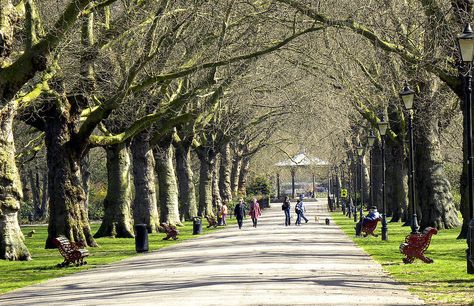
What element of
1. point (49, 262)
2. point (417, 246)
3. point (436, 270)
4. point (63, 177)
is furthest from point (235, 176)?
point (436, 270)

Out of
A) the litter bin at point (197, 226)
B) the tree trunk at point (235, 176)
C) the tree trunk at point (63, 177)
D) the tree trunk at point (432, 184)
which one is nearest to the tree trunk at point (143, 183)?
the litter bin at point (197, 226)

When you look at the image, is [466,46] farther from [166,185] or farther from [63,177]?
[166,185]

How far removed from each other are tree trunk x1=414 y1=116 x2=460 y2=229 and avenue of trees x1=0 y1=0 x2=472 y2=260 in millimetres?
57

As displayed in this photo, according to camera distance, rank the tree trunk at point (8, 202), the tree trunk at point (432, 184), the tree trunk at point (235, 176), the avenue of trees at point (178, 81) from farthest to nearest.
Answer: the tree trunk at point (235, 176) < the tree trunk at point (432, 184) < the tree trunk at point (8, 202) < the avenue of trees at point (178, 81)

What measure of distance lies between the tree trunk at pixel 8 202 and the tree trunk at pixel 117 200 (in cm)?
1380

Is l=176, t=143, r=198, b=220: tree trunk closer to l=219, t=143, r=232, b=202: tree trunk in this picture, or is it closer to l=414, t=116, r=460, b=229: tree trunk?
l=219, t=143, r=232, b=202: tree trunk

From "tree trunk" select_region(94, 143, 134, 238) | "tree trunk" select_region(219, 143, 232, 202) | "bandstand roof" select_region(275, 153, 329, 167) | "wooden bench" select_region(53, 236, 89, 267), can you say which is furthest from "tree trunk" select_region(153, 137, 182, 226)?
"bandstand roof" select_region(275, 153, 329, 167)

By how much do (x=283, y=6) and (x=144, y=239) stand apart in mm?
8881

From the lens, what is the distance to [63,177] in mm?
35875

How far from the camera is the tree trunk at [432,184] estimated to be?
4194 cm

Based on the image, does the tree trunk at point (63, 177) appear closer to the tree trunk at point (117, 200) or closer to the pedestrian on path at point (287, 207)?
the tree trunk at point (117, 200)

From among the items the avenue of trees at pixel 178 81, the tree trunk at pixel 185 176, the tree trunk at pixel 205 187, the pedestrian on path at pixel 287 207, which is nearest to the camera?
the avenue of trees at pixel 178 81

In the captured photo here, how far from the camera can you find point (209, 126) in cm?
6969

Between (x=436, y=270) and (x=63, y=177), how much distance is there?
17.5 meters
